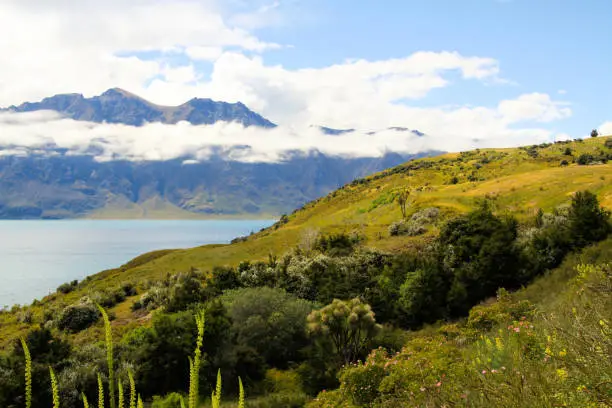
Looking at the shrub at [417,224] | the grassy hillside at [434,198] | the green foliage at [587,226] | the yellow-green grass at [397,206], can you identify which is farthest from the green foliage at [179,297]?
the green foliage at [587,226]

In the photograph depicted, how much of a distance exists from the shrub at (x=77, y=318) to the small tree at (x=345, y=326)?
31.3 m

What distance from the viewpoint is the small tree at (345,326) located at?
31.8 metres

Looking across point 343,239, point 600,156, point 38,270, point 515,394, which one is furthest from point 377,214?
point 38,270

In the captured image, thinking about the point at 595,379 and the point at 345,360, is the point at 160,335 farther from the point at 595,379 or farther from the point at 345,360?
the point at 595,379

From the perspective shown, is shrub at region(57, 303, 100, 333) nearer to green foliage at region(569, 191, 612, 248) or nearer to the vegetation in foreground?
the vegetation in foreground

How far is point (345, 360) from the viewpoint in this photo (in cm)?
3262

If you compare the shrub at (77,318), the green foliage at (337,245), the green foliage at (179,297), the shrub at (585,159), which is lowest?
the shrub at (77,318)

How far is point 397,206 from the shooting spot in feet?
303

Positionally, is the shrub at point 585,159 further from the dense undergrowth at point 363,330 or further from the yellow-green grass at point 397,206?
the dense undergrowth at point 363,330

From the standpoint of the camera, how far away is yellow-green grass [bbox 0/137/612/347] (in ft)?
214

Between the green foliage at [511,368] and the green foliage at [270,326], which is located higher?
the green foliage at [511,368]

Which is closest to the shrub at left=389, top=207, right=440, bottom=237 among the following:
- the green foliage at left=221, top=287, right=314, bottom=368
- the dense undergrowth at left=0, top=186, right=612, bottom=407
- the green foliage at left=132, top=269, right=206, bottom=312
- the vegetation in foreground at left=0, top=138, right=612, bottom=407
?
the vegetation in foreground at left=0, top=138, right=612, bottom=407

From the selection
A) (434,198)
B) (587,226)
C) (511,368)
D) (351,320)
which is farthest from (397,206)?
(511,368)

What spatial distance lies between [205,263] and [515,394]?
236ft
